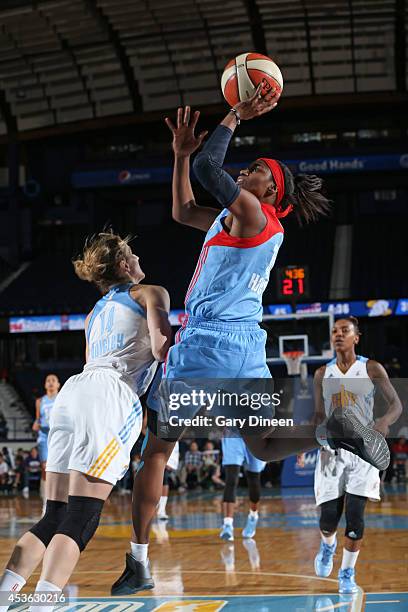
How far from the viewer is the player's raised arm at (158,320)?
13.4 ft

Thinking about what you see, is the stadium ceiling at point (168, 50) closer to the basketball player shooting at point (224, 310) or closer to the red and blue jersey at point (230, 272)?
the basketball player shooting at point (224, 310)

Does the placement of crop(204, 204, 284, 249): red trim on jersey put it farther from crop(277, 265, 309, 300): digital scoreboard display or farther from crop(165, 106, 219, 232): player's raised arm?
crop(277, 265, 309, 300): digital scoreboard display

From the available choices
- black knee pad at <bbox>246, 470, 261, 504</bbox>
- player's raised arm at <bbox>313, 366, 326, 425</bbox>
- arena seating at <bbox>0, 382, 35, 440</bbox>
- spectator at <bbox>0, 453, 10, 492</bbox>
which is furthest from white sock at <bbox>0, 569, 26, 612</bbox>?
arena seating at <bbox>0, 382, 35, 440</bbox>

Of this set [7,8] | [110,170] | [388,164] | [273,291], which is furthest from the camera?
[110,170]

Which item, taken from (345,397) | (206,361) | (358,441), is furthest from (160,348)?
(345,397)

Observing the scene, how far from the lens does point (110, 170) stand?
30.2 metres

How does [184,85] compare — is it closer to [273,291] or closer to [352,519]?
[273,291]

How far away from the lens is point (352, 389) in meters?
6.68

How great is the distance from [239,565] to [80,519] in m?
4.37

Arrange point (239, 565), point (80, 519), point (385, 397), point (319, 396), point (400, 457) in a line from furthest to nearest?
point (400, 457)
point (239, 565)
point (385, 397)
point (319, 396)
point (80, 519)

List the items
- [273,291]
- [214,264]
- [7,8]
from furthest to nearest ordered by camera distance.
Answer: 1. [273,291]
2. [7,8]
3. [214,264]

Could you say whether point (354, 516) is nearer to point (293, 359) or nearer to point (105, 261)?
point (105, 261)

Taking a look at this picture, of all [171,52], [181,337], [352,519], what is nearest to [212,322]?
[181,337]

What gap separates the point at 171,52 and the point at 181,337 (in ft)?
81.4
